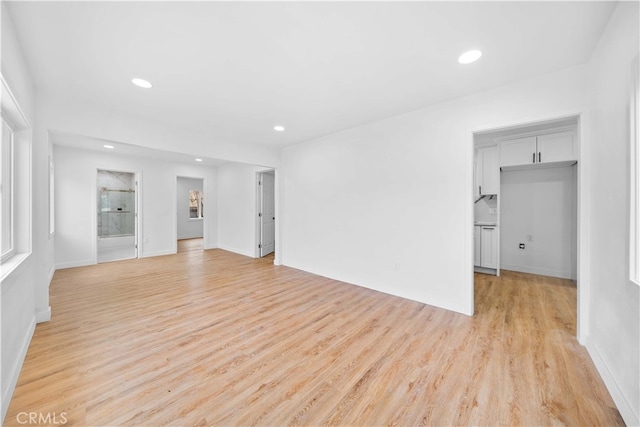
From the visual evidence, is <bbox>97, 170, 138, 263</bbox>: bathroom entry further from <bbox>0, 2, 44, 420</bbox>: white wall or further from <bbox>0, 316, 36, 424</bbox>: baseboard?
<bbox>0, 316, 36, 424</bbox>: baseboard

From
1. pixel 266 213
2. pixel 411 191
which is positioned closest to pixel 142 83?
pixel 411 191

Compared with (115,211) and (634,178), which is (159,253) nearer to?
(115,211)

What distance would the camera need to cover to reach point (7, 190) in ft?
6.77

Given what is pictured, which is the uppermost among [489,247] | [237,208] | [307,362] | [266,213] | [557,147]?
[557,147]

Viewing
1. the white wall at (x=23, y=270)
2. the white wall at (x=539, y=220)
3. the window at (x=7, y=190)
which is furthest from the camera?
the white wall at (x=539, y=220)

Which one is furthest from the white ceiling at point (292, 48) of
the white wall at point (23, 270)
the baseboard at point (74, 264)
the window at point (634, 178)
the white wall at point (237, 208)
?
the baseboard at point (74, 264)

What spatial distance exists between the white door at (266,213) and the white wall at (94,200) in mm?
2157

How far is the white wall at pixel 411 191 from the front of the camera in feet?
8.63

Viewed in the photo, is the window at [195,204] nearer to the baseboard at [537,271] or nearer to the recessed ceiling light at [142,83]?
the recessed ceiling light at [142,83]

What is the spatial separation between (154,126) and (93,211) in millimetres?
3319

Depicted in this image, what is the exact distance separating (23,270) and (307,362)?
2.47 meters

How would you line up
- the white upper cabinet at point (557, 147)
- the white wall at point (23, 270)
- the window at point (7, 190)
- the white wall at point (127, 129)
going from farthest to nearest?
the white upper cabinet at point (557, 147), the white wall at point (127, 129), the window at point (7, 190), the white wall at point (23, 270)

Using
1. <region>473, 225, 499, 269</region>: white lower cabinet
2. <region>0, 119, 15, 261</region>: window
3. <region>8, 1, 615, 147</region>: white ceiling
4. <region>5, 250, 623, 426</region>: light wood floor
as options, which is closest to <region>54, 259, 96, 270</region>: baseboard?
<region>5, 250, 623, 426</region>: light wood floor

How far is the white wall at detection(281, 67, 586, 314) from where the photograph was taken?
2.63 metres
